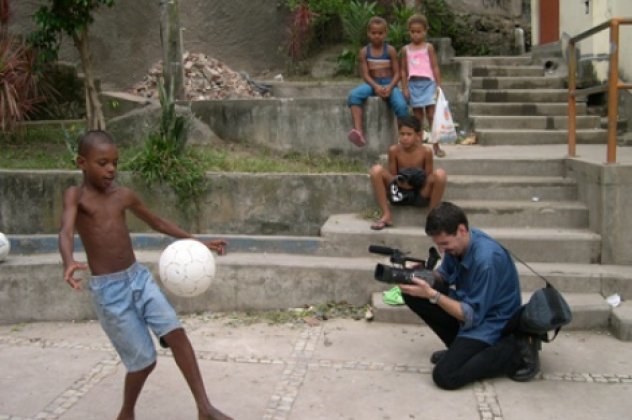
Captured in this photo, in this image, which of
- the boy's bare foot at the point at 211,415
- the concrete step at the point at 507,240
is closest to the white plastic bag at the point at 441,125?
the concrete step at the point at 507,240

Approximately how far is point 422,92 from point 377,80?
1.59 ft

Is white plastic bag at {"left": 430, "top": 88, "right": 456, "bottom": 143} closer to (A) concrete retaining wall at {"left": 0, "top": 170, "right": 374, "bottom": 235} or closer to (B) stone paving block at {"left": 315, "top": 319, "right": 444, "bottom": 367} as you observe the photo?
(A) concrete retaining wall at {"left": 0, "top": 170, "right": 374, "bottom": 235}

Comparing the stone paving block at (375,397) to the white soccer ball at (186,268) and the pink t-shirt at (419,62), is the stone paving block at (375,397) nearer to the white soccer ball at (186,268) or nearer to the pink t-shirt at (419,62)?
the white soccer ball at (186,268)

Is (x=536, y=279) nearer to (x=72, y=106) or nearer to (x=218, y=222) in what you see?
(x=218, y=222)

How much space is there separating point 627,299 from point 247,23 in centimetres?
801

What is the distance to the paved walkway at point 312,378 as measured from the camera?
3764 mm

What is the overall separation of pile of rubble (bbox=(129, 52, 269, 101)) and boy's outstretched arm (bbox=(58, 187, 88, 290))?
6236 mm

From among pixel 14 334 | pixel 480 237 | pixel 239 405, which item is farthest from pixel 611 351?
pixel 14 334

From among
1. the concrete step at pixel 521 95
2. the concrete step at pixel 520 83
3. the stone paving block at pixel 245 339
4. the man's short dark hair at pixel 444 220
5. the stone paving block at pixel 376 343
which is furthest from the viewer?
the concrete step at pixel 520 83

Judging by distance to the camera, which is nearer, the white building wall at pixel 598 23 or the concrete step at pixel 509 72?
the white building wall at pixel 598 23

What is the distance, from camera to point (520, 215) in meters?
5.78

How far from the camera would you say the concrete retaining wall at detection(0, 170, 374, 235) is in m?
6.25

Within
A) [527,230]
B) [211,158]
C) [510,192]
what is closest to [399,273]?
[527,230]

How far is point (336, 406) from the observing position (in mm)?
3814
